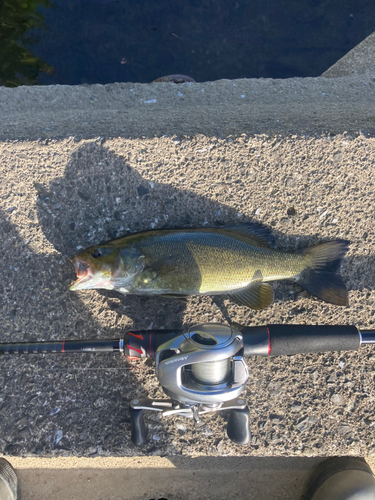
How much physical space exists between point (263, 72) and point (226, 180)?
181 centimetres

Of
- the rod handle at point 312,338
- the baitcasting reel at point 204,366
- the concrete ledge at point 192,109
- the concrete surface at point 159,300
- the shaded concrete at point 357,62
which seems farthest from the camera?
the shaded concrete at point 357,62

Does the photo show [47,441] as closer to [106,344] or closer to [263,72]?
[106,344]

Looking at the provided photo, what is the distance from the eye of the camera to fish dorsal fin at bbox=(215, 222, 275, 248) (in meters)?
2.19

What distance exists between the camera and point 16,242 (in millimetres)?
2330

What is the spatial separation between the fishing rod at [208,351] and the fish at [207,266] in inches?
10.6

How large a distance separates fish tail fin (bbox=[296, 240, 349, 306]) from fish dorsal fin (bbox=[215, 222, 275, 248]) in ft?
0.78

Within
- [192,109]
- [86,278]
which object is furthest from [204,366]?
[192,109]

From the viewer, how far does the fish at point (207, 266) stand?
2021mm

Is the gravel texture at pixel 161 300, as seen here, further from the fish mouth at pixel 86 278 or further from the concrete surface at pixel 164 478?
the concrete surface at pixel 164 478

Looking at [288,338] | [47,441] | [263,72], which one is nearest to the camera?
[288,338]

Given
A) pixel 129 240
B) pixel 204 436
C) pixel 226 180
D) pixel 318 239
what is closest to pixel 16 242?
pixel 129 240

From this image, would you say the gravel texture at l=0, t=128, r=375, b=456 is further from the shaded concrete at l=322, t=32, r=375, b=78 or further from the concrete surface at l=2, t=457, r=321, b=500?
the shaded concrete at l=322, t=32, r=375, b=78

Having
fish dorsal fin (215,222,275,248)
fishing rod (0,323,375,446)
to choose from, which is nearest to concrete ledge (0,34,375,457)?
fish dorsal fin (215,222,275,248)

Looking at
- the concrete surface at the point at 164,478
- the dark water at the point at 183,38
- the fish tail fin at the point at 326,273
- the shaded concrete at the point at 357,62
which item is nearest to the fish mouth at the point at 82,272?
the fish tail fin at the point at 326,273
